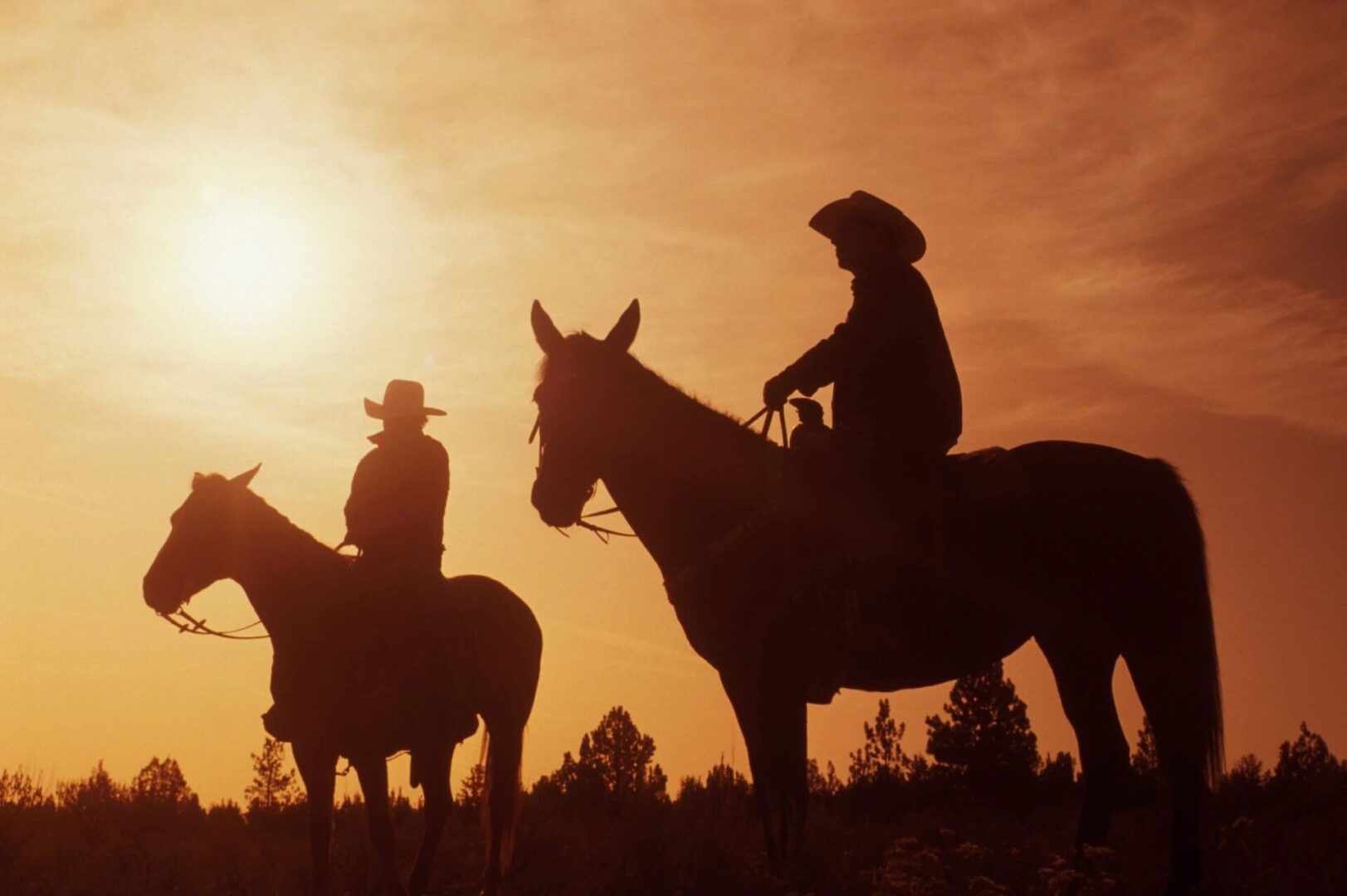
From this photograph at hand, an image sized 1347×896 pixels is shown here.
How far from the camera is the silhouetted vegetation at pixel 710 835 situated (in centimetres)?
926

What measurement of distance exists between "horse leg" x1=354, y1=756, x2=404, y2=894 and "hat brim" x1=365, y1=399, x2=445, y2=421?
2782 mm

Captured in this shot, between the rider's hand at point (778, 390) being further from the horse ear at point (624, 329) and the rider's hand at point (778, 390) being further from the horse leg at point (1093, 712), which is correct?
the horse leg at point (1093, 712)

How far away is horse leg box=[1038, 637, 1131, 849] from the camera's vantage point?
9375 mm

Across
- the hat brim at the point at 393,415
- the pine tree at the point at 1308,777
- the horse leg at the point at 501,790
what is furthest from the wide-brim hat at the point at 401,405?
the pine tree at the point at 1308,777

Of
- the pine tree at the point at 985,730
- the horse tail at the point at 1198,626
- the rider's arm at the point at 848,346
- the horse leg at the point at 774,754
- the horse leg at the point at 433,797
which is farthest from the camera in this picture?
the pine tree at the point at 985,730

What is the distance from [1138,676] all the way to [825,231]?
3.61 metres

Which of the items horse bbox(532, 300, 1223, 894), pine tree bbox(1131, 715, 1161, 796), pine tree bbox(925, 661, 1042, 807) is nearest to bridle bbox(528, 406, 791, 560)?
horse bbox(532, 300, 1223, 894)

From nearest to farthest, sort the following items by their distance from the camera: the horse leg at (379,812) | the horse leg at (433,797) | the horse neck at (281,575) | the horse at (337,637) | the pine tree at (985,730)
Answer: the horse leg at (379,812)
the horse leg at (433,797)
the horse at (337,637)
the horse neck at (281,575)
the pine tree at (985,730)

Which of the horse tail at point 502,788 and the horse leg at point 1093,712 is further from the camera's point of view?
the horse tail at point 502,788

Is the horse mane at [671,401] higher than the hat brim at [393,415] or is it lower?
lower

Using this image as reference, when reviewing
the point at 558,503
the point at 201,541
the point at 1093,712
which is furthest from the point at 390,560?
the point at 1093,712

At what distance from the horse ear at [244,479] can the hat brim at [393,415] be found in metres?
1.08

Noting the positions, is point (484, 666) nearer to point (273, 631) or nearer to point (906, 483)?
point (273, 631)

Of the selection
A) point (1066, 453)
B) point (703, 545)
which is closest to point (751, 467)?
point (703, 545)
